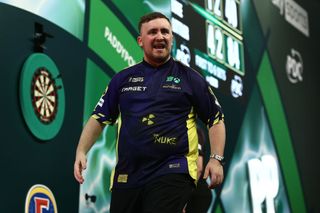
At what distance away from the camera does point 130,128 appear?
3.29 metres

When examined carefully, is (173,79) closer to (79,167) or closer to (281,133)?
(79,167)

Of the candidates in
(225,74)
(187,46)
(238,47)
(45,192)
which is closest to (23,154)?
(45,192)

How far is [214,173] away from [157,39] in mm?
733

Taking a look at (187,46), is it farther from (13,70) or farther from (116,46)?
(13,70)

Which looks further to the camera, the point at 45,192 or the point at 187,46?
the point at 187,46

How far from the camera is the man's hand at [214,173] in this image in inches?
122

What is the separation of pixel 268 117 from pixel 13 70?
478 centimetres

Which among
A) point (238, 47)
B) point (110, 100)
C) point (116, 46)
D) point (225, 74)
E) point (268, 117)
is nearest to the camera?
point (110, 100)

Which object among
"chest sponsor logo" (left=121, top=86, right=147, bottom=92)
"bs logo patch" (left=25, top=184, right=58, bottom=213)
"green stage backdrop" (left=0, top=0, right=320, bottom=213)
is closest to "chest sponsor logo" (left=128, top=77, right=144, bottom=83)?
"chest sponsor logo" (left=121, top=86, right=147, bottom=92)

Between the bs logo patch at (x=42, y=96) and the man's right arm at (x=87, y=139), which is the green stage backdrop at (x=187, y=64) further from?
the man's right arm at (x=87, y=139)

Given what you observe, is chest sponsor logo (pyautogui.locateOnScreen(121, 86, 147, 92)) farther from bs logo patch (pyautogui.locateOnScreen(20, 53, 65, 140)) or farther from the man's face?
bs logo patch (pyautogui.locateOnScreen(20, 53, 65, 140))

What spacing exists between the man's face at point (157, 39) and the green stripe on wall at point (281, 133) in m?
4.96

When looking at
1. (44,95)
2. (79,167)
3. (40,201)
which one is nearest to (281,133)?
(44,95)

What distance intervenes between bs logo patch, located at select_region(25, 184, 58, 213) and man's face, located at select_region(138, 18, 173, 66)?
143 cm
